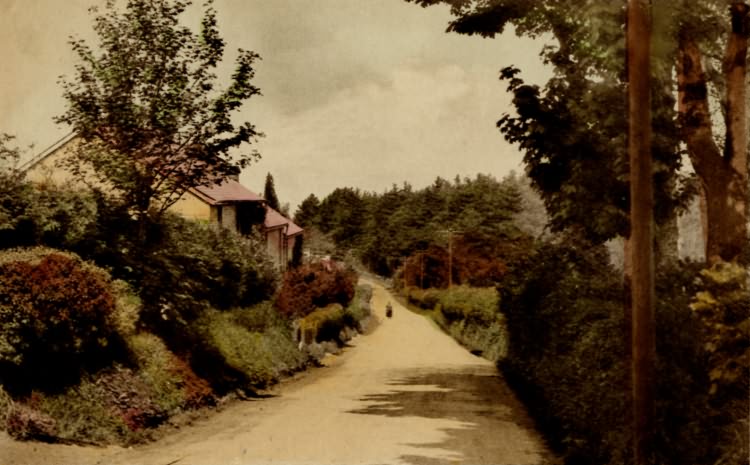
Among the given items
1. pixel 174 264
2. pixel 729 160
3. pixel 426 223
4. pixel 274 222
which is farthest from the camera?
pixel 426 223

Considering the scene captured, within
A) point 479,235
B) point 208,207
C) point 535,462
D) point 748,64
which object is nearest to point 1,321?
point 535,462

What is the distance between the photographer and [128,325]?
56.8ft

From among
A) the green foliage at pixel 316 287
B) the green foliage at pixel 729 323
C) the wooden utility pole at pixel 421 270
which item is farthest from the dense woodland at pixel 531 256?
the wooden utility pole at pixel 421 270

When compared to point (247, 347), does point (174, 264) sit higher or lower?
higher

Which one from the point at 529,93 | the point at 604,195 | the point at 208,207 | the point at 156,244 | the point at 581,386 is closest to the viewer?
the point at 581,386

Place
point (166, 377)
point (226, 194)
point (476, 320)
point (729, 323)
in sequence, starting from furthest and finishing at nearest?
point (476, 320)
point (226, 194)
point (166, 377)
point (729, 323)

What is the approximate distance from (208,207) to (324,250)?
104 metres

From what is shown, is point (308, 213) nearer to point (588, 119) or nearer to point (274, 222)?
point (274, 222)

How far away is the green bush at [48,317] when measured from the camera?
13656 millimetres

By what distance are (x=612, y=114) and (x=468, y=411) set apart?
8.79 metres

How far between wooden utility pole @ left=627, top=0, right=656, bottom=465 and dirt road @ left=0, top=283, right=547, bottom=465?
14.1 ft

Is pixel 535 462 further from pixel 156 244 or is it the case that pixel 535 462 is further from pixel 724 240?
pixel 156 244

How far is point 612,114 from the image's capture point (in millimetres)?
15078

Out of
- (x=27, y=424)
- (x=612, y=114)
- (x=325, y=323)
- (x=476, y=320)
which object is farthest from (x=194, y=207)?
(x=612, y=114)
